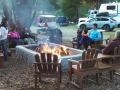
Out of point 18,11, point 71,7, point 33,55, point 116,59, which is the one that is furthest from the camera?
point 71,7

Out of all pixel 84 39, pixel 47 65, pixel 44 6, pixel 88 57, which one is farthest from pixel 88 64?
pixel 44 6

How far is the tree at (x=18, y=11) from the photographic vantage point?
12.1 metres

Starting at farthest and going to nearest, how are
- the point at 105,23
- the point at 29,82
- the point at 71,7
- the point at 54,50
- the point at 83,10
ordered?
1. the point at 83,10
2. the point at 71,7
3. the point at 105,23
4. the point at 54,50
5. the point at 29,82

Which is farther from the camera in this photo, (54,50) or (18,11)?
(18,11)

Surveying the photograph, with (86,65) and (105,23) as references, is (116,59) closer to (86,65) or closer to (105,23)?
(86,65)

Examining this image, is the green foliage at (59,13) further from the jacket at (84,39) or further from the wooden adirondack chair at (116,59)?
the wooden adirondack chair at (116,59)

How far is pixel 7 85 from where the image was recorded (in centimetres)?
559

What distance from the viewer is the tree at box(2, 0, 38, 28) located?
12.1m

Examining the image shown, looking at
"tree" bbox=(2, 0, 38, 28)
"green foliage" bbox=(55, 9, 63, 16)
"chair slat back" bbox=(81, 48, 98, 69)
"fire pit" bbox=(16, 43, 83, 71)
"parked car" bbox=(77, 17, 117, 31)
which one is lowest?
"fire pit" bbox=(16, 43, 83, 71)

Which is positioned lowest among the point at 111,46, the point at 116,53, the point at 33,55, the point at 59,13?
the point at 33,55

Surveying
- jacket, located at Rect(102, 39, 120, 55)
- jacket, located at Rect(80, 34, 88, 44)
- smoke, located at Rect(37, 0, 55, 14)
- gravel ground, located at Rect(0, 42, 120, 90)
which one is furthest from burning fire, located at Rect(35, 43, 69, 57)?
smoke, located at Rect(37, 0, 55, 14)

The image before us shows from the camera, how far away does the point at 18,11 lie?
40.3ft

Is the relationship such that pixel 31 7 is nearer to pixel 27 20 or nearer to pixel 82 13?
pixel 27 20

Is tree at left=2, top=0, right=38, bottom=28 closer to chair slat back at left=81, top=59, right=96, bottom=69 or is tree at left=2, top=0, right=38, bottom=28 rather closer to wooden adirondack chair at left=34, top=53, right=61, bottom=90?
wooden adirondack chair at left=34, top=53, right=61, bottom=90
